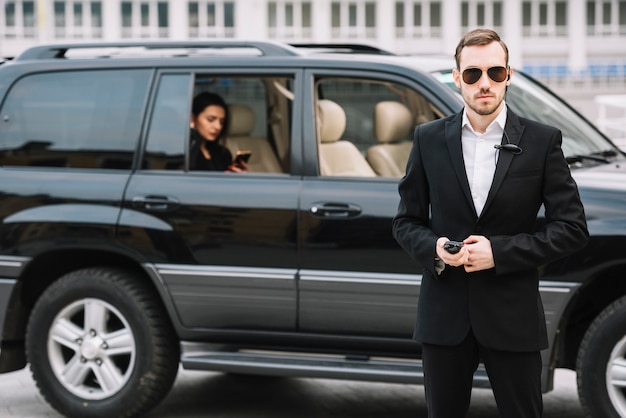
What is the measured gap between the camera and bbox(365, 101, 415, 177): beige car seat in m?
6.34

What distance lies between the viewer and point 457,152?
373 centimetres

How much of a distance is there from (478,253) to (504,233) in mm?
158

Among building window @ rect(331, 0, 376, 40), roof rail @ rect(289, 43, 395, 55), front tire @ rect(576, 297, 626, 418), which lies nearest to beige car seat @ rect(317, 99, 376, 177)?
roof rail @ rect(289, 43, 395, 55)

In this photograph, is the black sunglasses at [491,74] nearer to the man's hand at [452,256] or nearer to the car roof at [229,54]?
the man's hand at [452,256]

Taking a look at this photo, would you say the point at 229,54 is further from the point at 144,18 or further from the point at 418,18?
the point at 418,18

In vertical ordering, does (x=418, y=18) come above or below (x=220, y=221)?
above

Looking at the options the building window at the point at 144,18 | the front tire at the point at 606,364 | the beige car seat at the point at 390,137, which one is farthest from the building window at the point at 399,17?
the front tire at the point at 606,364

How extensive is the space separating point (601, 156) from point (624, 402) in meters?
1.34

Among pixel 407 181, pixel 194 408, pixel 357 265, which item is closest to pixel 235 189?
pixel 357 265

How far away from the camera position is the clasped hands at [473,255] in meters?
3.57

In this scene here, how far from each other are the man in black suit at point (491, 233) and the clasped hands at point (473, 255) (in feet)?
0.04

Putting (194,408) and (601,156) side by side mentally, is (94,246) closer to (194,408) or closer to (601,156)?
(194,408)

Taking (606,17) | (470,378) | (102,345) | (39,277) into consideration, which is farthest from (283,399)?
(606,17)

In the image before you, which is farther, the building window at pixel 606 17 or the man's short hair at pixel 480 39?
the building window at pixel 606 17
